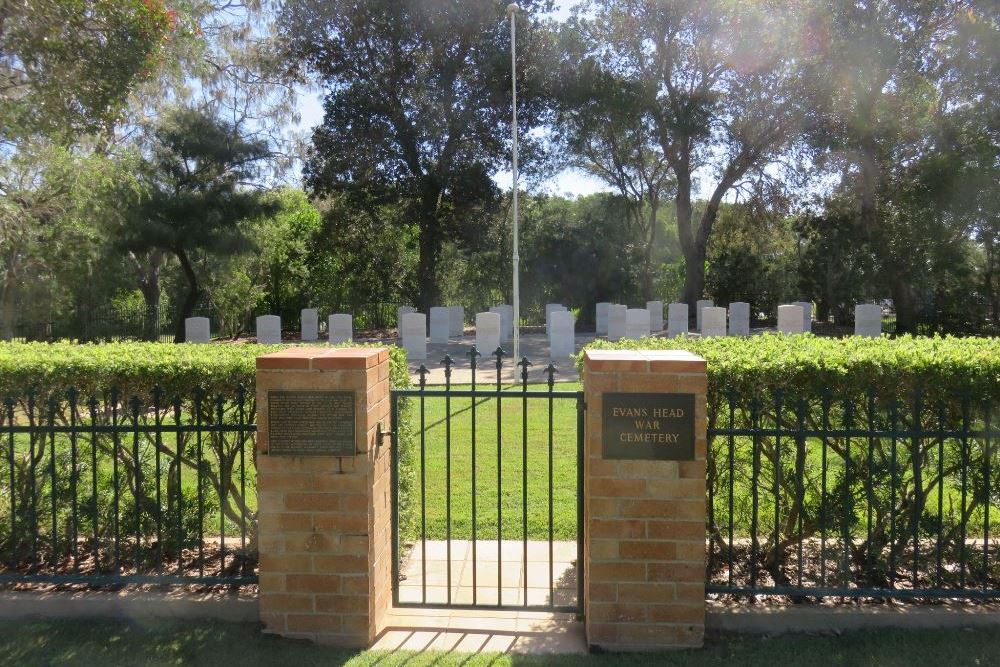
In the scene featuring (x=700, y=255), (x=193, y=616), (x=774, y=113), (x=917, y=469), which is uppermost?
(x=774, y=113)

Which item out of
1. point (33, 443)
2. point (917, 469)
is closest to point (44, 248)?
point (33, 443)

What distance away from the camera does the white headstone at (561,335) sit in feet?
63.1

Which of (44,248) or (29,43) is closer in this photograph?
(29,43)

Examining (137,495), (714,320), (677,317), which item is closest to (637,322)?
(714,320)

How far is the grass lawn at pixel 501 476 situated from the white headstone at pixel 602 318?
648 inches

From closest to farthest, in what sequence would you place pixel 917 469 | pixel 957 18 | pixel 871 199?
pixel 917 469 < pixel 957 18 < pixel 871 199

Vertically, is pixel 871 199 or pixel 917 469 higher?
pixel 871 199

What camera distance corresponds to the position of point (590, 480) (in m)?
3.72

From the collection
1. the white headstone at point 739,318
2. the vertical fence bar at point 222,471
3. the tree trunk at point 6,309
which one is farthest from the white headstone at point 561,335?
the tree trunk at point 6,309

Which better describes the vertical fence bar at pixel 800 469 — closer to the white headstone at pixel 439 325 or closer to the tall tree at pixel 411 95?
the white headstone at pixel 439 325

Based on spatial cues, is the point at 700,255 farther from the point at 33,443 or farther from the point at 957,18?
the point at 33,443

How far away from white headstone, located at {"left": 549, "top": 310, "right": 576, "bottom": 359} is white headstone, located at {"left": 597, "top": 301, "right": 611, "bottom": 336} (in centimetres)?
693

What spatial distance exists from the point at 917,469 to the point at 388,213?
27374 millimetres

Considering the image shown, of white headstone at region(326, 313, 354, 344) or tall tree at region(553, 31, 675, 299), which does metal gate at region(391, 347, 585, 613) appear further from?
tall tree at region(553, 31, 675, 299)
